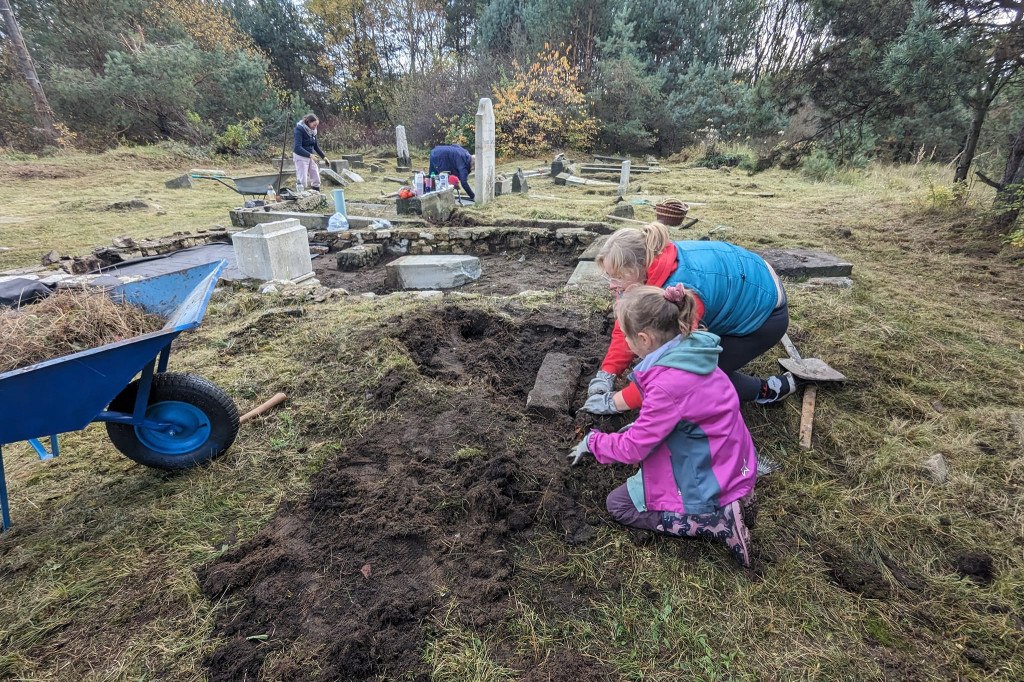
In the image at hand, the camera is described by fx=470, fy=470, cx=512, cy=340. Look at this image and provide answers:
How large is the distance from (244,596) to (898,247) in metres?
7.92

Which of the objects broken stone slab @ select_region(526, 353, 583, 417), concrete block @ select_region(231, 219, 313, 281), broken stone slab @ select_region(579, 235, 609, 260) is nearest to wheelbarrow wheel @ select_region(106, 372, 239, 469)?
broken stone slab @ select_region(526, 353, 583, 417)

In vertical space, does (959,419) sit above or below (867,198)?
below

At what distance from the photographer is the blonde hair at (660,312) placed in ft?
6.73

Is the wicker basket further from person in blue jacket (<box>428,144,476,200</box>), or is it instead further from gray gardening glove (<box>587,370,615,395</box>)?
person in blue jacket (<box>428,144,476,200</box>)

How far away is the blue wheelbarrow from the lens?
1987 mm

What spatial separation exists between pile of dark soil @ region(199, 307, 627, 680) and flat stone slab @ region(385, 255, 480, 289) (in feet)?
9.23

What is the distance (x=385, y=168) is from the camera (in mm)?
18578

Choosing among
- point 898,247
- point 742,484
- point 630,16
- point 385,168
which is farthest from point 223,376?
point 630,16

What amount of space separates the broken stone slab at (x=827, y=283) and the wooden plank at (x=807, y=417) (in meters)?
2.02

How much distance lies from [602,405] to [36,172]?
20.2 metres

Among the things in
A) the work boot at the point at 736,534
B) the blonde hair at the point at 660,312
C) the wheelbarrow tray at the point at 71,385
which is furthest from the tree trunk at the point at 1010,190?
the wheelbarrow tray at the point at 71,385

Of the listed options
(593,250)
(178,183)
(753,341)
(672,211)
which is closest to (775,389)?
(753,341)

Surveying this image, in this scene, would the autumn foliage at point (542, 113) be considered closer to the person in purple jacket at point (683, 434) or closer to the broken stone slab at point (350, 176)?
the broken stone slab at point (350, 176)

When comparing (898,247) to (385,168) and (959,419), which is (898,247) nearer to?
(959,419)
